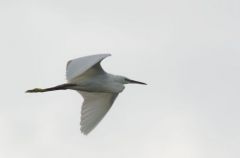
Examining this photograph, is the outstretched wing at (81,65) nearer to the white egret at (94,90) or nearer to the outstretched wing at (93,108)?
the white egret at (94,90)

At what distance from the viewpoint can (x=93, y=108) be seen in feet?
70.4

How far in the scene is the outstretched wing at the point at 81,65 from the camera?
736 inches

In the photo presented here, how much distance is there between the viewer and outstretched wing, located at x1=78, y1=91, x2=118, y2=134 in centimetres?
2084

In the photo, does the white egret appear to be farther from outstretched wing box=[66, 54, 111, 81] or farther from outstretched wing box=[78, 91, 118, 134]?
outstretched wing box=[66, 54, 111, 81]

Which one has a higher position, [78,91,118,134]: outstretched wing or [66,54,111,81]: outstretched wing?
[66,54,111,81]: outstretched wing

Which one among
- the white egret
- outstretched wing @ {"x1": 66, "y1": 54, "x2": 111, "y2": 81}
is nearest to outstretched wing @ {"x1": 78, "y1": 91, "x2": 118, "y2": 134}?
the white egret

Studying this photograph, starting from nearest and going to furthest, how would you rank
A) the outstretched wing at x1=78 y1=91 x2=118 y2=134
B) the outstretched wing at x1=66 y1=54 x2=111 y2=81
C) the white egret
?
the outstretched wing at x1=66 y1=54 x2=111 y2=81
the outstretched wing at x1=78 y1=91 x2=118 y2=134
the white egret

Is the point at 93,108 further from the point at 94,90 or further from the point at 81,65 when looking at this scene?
the point at 81,65

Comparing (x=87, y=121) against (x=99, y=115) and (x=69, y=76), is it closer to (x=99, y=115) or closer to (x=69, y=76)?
(x=99, y=115)

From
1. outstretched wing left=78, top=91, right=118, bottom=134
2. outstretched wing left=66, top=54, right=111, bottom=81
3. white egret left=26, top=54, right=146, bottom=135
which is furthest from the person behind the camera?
white egret left=26, top=54, right=146, bottom=135

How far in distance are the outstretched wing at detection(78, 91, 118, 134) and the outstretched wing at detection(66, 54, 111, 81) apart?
1395 mm

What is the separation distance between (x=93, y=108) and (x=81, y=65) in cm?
251

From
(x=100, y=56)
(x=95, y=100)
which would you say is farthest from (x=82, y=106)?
(x=100, y=56)

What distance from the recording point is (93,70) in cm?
2111
